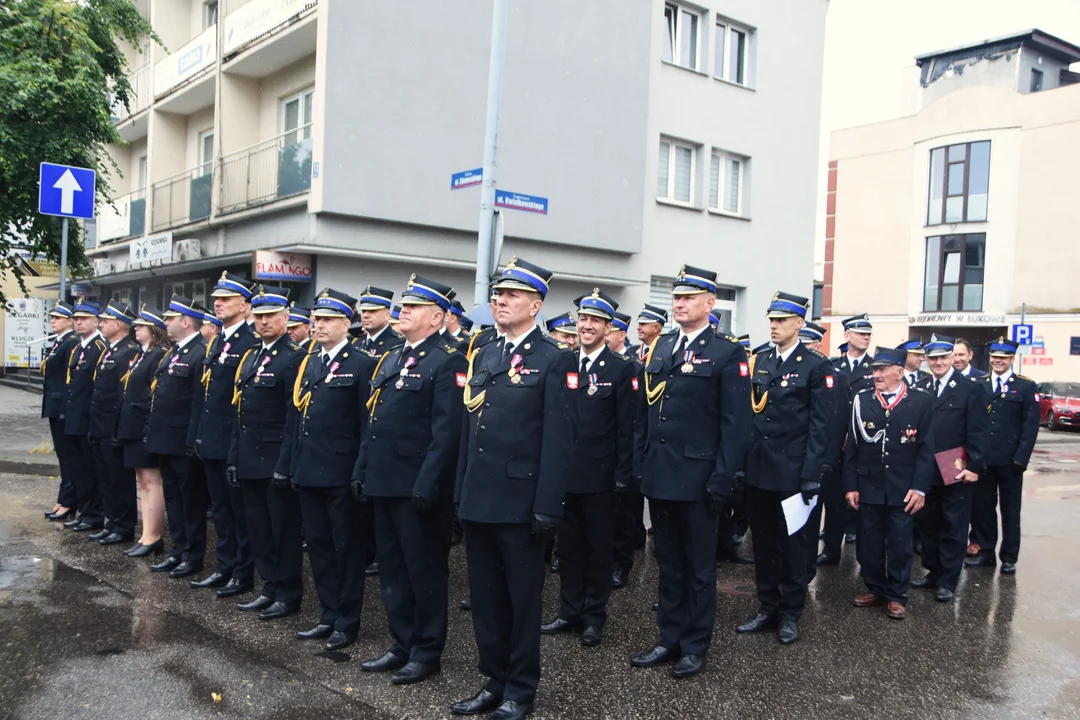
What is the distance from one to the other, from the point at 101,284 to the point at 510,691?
25.4 metres

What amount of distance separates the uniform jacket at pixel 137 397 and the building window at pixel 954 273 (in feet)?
122

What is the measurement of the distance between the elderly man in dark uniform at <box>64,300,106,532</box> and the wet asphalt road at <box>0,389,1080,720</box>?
103cm

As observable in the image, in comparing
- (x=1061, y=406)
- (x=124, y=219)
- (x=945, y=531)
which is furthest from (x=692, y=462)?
(x=1061, y=406)

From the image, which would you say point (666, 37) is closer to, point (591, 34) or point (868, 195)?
point (591, 34)

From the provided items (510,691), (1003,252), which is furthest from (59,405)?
(1003,252)

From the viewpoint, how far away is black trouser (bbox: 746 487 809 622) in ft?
20.3

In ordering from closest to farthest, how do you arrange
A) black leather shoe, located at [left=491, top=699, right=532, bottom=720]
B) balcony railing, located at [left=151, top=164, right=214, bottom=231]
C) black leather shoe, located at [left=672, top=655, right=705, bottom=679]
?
black leather shoe, located at [left=491, top=699, right=532, bottom=720] < black leather shoe, located at [left=672, top=655, right=705, bottom=679] < balcony railing, located at [left=151, top=164, right=214, bottom=231]

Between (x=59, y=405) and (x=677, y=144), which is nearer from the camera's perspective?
(x=59, y=405)

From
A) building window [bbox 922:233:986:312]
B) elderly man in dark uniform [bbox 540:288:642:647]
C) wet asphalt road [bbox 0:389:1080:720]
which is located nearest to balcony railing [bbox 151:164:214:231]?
wet asphalt road [bbox 0:389:1080:720]

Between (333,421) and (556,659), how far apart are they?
2.06 m

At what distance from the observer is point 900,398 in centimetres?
724

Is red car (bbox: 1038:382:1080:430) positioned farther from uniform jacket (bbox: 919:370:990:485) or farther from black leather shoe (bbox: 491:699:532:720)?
black leather shoe (bbox: 491:699:532:720)

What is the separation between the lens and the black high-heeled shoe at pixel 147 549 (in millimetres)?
7801

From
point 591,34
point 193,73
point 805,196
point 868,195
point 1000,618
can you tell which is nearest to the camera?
point 1000,618
